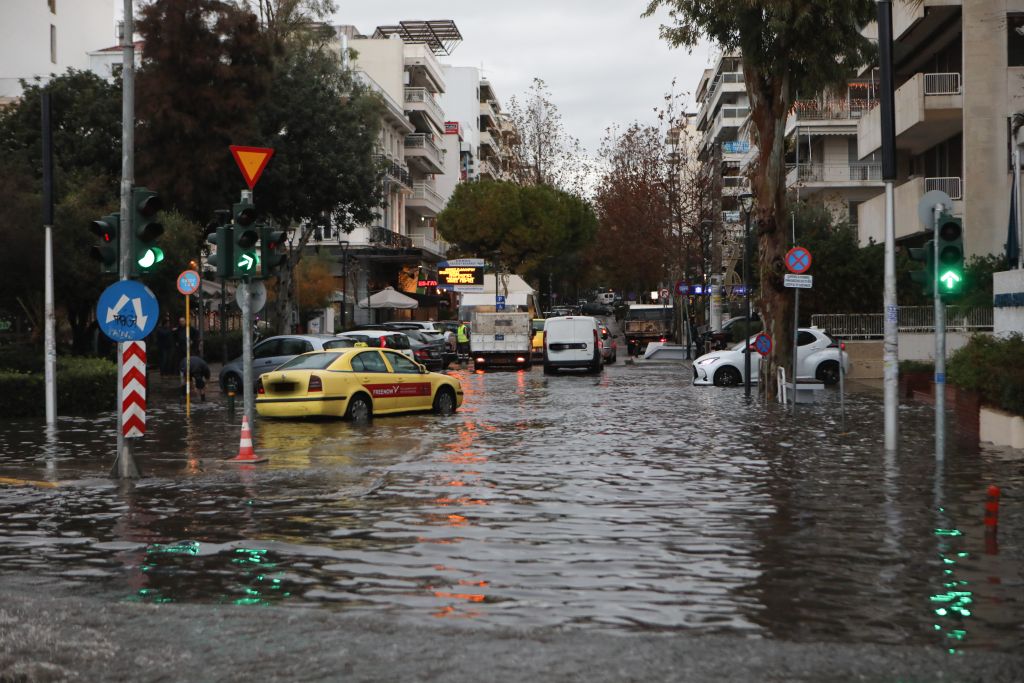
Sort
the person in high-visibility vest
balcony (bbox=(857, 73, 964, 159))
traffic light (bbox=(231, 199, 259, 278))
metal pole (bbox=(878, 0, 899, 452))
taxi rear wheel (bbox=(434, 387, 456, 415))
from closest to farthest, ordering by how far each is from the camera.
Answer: traffic light (bbox=(231, 199, 259, 278))
metal pole (bbox=(878, 0, 899, 452))
taxi rear wheel (bbox=(434, 387, 456, 415))
balcony (bbox=(857, 73, 964, 159))
the person in high-visibility vest

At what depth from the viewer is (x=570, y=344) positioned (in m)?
46.3

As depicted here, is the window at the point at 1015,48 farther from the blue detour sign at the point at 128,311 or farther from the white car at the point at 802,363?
the blue detour sign at the point at 128,311

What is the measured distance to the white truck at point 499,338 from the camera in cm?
5119

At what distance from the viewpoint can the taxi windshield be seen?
25.0 m

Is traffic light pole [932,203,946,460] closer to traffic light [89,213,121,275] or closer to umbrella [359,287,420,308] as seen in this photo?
traffic light [89,213,121,275]

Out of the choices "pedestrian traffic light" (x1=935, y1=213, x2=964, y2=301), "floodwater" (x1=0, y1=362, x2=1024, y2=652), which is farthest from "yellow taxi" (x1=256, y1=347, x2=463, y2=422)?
"pedestrian traffic light" (x1=935, y1=213, x2=964, y2=301)

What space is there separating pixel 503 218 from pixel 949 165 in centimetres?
5344

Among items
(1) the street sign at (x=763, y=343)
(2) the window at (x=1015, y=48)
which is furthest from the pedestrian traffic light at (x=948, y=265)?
(2) the window at (x=1015, y=48)

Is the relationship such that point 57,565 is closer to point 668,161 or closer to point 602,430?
point 602,430

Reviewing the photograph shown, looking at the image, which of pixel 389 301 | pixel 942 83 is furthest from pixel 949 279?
pixel 389 301

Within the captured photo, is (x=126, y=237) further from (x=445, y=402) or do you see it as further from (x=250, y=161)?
(x=445, y=402)

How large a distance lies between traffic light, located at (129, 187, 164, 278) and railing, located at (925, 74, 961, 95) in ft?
87.0

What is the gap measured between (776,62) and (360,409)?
39.1 feet

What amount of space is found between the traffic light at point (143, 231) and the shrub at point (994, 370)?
10870mm
